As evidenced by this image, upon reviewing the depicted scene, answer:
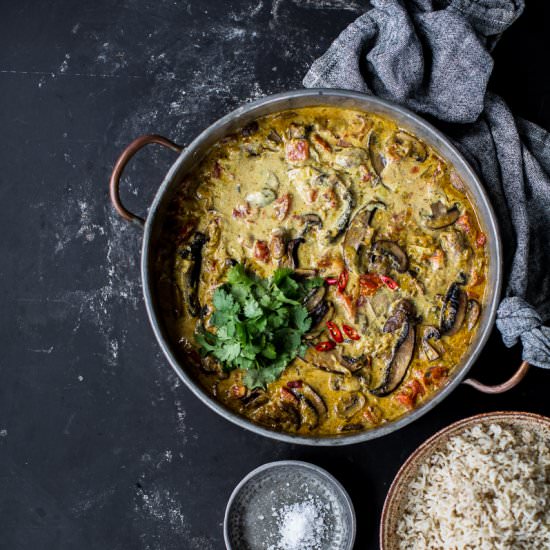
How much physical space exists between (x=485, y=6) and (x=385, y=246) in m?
1.51

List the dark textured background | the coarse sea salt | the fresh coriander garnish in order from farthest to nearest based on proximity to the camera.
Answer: the dark textured background, the coarse sea salt, the fresh coriander garnish

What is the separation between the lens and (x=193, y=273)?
357 centimetres

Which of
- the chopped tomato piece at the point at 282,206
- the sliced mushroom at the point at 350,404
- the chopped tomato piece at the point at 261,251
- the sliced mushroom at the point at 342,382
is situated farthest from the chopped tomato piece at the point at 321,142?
the sliced mushroom at the point at 350,404

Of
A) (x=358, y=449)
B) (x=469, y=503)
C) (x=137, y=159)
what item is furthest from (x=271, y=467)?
(x=137, y=159)

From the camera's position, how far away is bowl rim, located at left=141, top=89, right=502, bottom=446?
3.37 meters

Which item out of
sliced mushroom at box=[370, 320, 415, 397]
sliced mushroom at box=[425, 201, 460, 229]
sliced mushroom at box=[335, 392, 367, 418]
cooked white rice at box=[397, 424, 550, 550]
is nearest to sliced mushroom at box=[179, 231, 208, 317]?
sliced mushroom at box=[335, 392, 367, 418]

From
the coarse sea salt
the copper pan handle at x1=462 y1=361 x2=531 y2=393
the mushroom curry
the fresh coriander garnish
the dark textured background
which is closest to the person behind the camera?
the copper pan handle at x1=462 y1=361 x2=531 y2=393

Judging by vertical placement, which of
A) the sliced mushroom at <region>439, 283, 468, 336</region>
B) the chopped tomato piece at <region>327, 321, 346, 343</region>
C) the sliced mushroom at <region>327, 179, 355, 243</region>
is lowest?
the sliced mushroom at <region>439, 283, 468, 336</region>

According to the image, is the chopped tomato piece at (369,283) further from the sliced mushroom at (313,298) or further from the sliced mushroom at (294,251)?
the sliced mushroom at (294,251)

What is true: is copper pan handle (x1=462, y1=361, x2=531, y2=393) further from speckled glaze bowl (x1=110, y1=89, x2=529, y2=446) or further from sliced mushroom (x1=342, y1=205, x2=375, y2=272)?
sliced mushroom (x1=342, y1=205, x2=375, y2=272)

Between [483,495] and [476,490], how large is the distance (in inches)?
1.8

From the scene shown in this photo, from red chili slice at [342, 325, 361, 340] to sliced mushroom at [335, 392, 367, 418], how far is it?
30 centimetres

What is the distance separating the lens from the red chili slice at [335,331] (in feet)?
11.5

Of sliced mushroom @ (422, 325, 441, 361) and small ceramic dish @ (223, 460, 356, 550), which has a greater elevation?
sliced mushroom @ (422, 325, 441, 361)
